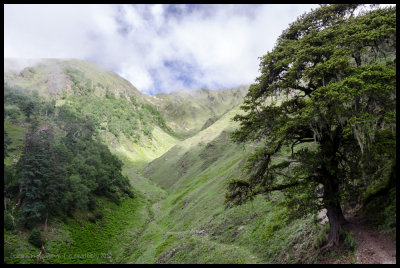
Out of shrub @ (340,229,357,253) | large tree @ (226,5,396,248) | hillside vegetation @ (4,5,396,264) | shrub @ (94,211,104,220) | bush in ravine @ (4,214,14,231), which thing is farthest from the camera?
shrub @ (94,211,104,220)

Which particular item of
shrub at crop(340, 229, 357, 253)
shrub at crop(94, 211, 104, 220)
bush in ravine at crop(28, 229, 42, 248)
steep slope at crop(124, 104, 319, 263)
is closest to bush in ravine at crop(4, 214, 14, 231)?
bush in ravine at crop(28, 229, 42, 248)

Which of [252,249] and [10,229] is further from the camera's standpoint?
[10,229]

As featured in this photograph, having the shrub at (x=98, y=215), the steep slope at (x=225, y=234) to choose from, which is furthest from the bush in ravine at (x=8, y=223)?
the steep slope at (x=225, y=234)

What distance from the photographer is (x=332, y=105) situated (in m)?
12.7

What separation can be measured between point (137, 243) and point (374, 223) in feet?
161

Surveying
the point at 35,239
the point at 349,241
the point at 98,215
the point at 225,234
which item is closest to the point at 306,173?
the point at 349,241

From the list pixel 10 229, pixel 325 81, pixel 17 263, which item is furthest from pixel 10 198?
pixel 325 81

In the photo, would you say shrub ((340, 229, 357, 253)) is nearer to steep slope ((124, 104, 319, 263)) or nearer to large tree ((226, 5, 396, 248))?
large tree ((226, 5, 396, 248))

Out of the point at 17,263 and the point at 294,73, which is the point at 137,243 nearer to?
the point at 17,263

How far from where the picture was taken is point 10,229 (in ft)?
145

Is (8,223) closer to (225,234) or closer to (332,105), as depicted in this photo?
(225,234)

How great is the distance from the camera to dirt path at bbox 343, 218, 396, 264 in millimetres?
12484

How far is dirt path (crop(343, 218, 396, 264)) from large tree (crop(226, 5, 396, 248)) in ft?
4.07

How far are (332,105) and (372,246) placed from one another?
352 inches
